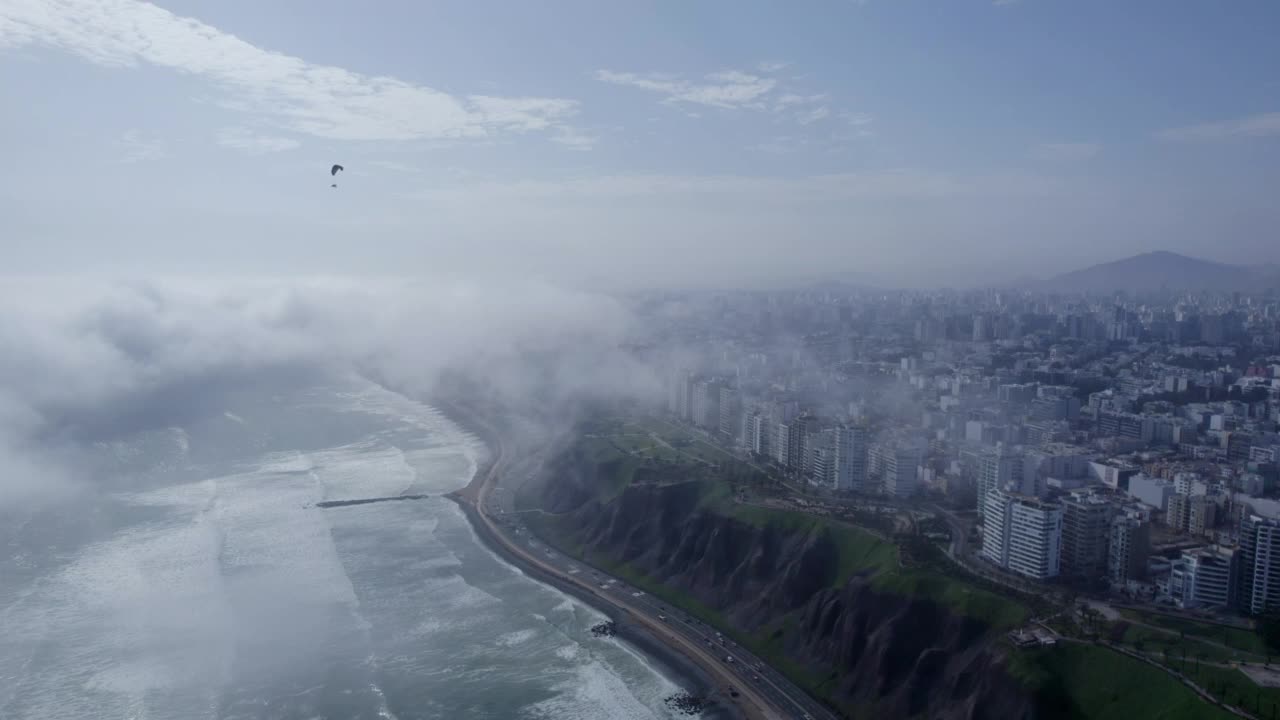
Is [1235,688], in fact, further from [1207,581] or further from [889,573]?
[889,573]

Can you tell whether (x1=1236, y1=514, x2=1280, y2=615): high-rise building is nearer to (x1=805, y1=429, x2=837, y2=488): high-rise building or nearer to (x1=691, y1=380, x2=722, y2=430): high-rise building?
(x1=805, y1=429, x2=837, y2=488): high-rise building

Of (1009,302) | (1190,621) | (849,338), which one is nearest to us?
(1190,621)

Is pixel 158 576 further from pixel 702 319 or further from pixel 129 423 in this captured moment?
pixel 702 319

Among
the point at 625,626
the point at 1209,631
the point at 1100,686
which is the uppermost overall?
the point at 1209,631

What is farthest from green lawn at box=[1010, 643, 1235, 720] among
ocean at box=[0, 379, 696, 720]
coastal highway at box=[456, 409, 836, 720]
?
ocean at box=[0, 379, 696, 720]

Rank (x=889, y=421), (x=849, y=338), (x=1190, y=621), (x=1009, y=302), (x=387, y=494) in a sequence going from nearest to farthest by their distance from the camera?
(x=1190, y=621), (x=387, y=494), (x=889, y=421), (x=849, y=338), (x=1009, y=302)

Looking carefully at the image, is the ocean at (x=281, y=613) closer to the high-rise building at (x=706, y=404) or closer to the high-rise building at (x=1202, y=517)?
the high-rise building at (x=706, y=404)

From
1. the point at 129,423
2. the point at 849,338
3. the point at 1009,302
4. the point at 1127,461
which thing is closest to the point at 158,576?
the point at 129,423

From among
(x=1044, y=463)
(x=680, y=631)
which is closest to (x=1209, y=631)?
(x=680, y=631)
